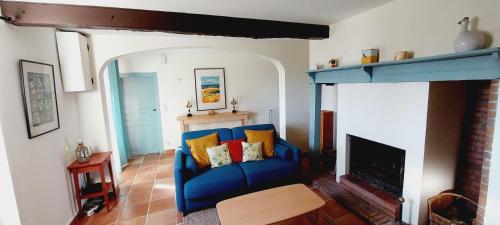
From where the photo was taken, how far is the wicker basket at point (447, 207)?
2.07m

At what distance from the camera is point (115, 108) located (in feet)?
13.9

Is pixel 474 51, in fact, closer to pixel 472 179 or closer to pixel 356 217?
pixel 472 179

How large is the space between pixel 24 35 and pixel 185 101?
3013 millimetres

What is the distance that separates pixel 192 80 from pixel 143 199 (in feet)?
8.86

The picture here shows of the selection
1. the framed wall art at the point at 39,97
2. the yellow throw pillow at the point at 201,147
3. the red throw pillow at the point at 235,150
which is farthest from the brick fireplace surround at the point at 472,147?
the framed wall art at the point at 39,97

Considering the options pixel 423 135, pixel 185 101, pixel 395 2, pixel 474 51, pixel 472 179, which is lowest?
pixel 472 179

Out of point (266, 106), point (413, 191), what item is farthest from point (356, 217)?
point (266, 106)

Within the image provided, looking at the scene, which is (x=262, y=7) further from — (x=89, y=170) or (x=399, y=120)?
(x=89, y=170)

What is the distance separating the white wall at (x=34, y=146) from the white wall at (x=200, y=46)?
342mm

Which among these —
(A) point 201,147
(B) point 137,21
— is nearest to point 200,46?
(B) point 137,21

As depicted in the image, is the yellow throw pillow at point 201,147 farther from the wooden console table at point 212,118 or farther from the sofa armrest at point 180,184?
the wooden console table at point 212,118

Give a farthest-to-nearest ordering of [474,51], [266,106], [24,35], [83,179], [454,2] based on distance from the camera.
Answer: [266,106]
[83,179]
[24,35]
[454,2]
[474,51]

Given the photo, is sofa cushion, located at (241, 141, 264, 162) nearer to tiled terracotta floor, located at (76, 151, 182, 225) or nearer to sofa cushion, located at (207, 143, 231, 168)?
sofa cushion, located at (207, 143, 231, 168)

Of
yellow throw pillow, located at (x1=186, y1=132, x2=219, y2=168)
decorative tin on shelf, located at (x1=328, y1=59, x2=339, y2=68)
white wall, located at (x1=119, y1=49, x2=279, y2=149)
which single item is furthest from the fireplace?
white wall, located at (x1=119, y1=49, x2=279, y2=149)
